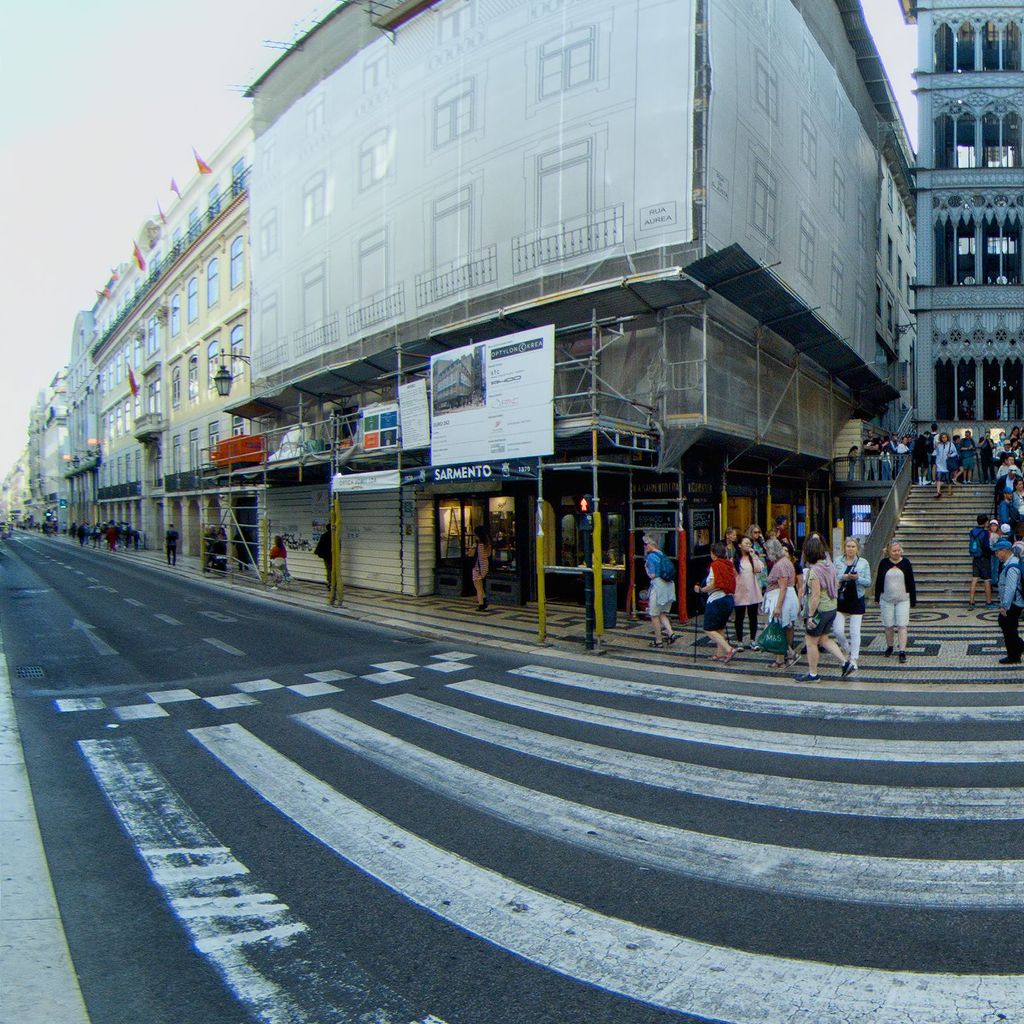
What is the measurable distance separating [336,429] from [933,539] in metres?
15.8

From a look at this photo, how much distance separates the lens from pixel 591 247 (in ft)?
48.4

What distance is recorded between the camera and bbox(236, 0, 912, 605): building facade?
45.5 ft

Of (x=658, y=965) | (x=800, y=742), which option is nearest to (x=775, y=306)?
(x=800, y=742)

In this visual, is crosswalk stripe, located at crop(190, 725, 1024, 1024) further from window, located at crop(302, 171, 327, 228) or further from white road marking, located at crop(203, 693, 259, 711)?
window, located at crop(302, 171, 327, 228)

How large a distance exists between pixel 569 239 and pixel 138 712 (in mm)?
12135

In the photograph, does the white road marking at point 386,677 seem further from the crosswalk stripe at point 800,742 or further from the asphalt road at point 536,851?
the crosswalk stripe at point 800,742

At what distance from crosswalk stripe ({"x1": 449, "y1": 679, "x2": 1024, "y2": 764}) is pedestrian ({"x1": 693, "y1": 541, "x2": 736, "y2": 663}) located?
3176 mm

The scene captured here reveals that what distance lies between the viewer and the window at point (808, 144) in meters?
18.7

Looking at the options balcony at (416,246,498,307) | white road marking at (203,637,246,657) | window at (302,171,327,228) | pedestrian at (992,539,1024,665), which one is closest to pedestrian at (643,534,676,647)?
pedestrian at (992,539,1024,665)

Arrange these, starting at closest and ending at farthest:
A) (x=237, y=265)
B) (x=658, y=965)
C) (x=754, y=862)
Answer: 1. (x=658, y=965)
2. (x=754, y=862)
3. (x=237, y=265)

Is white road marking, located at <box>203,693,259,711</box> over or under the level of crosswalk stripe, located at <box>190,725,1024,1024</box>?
under

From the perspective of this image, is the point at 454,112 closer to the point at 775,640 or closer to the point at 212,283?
the point at 775,640

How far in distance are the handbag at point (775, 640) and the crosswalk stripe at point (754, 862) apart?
17.6 ft

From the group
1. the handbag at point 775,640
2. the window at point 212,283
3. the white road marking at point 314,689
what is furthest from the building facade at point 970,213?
the window at point 212,283
